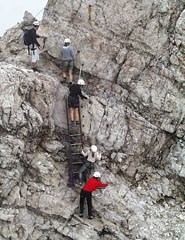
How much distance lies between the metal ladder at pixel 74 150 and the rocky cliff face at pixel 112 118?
0.34 m

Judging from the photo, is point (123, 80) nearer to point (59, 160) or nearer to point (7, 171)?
point (59, 160)

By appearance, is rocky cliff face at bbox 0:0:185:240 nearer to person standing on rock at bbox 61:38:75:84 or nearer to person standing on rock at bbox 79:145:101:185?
person standing on rock at bbox 61:38:75:84

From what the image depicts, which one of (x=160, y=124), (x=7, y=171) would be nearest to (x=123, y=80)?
(x=160, y=124)

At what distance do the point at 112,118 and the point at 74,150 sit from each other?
8.52 ft

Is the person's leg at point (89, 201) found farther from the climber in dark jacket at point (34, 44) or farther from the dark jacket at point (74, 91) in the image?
the climber in dark jacket at point (34, 44)

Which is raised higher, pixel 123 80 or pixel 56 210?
pixel 123 80

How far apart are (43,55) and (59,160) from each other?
237 inches

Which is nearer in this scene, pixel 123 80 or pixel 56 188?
pixel 56 188

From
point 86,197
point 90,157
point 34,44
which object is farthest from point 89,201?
point 34,44

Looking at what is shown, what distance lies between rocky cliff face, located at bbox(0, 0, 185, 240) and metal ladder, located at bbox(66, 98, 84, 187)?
1.12 ft

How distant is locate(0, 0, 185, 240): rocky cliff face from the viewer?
38.0 ft

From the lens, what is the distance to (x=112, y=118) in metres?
13.9

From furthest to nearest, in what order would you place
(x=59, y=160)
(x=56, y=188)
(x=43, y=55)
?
(x=43, y=55)
(x=59, y=160)
(x=56, y=188)

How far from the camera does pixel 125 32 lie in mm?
14484
